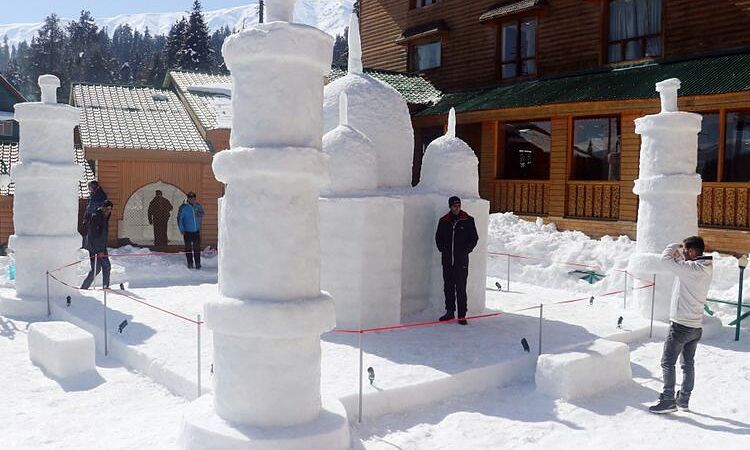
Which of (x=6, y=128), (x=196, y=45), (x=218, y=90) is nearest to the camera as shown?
(x=218, y=90)

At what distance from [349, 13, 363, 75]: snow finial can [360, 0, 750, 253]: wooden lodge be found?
6825mm

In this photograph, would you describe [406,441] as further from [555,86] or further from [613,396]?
[555,86]

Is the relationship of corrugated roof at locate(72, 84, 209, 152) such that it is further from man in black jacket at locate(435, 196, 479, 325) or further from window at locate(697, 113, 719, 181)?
window at locate(697, 113, 719, 181)

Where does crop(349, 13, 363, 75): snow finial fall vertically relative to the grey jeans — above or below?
above

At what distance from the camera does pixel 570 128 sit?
15492 millimetres

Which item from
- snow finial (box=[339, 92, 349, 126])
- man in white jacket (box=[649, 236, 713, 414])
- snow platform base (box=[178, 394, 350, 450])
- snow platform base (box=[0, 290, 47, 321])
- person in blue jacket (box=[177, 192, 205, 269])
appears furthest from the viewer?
person in blue jacket (box=[177, 192, 205, 269])

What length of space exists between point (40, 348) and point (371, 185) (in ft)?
13.4

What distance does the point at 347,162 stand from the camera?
25.8ft

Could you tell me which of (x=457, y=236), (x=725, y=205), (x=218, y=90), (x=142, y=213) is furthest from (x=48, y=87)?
(x=725, y=205)

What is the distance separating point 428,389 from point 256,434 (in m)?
2.10

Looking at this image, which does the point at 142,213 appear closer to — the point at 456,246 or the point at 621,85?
the point at 456,246

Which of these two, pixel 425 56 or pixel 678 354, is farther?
pixel 425 56

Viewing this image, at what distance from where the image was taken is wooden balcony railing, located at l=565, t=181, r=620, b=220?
14516 millimetres

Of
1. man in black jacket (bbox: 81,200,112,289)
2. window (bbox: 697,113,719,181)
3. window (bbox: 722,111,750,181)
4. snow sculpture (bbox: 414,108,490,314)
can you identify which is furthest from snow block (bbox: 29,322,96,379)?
window (bbox: 697,113,719,181)
